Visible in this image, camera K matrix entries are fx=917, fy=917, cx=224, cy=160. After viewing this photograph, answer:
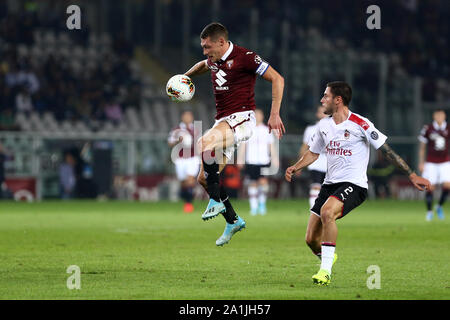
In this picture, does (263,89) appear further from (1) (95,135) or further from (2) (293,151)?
(1) (95,135)

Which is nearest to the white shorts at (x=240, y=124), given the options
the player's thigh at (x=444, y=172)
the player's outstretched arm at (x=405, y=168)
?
the player's outstretched arm at (x=405, y=168)

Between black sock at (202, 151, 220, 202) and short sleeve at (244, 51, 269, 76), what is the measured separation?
113cm

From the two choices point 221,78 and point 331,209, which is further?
point 221,78

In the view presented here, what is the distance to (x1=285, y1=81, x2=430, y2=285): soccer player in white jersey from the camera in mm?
8852

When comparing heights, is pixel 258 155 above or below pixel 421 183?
below

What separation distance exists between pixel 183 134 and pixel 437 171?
237 inches

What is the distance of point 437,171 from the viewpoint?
20.9 m

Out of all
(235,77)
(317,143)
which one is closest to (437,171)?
(235,77)

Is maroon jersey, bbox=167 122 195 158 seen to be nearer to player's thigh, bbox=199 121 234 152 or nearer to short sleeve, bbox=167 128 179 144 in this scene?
short sleeve, bbox=167 128 179 144

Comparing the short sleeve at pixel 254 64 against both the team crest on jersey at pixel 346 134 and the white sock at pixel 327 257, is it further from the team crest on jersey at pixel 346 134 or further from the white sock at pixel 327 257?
the white sock at pixel 327 257

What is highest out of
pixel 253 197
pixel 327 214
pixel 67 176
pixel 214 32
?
pixel 214 32

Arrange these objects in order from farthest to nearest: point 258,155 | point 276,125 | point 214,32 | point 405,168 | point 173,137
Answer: point 258,155 < point 173,137 < point 214,32 < point 276,125 < point 405,168

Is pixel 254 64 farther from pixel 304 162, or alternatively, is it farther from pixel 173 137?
pixel 173 137

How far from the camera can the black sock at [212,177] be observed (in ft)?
34.8
